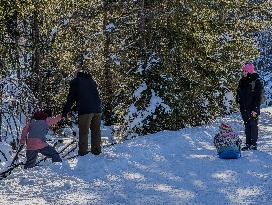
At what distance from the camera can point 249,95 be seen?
1294 centimetres

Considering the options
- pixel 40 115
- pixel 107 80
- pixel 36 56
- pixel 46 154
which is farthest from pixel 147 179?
pixel 107 80

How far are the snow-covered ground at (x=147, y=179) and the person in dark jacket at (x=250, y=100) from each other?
1.59 feet

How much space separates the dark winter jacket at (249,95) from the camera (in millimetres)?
12844

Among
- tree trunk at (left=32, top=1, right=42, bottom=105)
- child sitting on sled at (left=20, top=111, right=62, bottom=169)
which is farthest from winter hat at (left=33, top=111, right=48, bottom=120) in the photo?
tree trunk at (left=32, top=1, right=42, bottom=105)

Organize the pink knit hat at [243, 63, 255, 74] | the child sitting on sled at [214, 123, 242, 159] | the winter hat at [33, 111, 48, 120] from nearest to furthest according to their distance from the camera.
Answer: the child sitting on sled at [214, 123, 242, 159] < the winter hat at [33, 111, 48, 120] < the pink knit hat at [243, 63, 255, 74]

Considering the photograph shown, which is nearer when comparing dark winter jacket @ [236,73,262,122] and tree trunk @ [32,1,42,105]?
dark winter jacket @ [236,73,262,122]

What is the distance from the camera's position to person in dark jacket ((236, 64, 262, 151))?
42.1 ft

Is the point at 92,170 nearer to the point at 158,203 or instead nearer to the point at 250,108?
the point at 158,203

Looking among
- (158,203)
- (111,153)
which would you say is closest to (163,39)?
(111,153)

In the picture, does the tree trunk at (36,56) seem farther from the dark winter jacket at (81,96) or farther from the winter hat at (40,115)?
the dark winter jacket at (81,96)

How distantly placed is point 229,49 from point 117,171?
581 inches

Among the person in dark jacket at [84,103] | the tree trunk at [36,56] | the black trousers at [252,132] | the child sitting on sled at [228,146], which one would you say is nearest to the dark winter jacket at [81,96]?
A: the person in dark jacket at [84,103]

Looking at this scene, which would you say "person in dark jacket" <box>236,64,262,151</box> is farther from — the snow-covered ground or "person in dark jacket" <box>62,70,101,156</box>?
"person in dark jacket" <box>62,70,101,156</box>

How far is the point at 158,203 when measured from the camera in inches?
289
